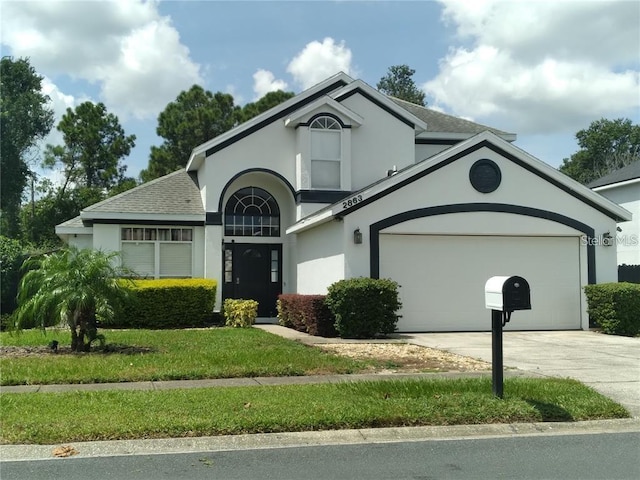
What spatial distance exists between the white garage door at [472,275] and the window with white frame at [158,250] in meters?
7.06

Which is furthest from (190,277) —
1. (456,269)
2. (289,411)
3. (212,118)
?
(212,118)

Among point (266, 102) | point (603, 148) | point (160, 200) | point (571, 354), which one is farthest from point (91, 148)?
point (603, 148)

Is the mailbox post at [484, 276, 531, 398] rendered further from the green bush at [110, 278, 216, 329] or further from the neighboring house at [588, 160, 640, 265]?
the neighboring house at [588, 160, 640, 265]

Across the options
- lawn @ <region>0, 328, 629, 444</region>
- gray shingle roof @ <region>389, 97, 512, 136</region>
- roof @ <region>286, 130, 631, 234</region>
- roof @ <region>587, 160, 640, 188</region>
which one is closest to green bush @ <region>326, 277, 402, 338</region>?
roof @ <region>286, 130, 631, 234</region>

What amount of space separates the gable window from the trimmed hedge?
414cm

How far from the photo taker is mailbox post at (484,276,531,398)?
23.6 ft

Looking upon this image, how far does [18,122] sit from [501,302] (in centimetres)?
3357

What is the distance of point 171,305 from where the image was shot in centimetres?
1788

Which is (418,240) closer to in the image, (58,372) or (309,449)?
(58,372)

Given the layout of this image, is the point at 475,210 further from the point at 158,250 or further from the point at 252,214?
the point at 158,250

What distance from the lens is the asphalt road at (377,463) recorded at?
215 inches

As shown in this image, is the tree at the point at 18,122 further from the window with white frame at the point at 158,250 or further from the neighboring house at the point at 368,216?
the window with white frame at the point at 158,250

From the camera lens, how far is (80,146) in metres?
42.5

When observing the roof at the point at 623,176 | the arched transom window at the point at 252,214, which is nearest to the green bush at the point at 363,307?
the arched transom window at the point at 252,214
